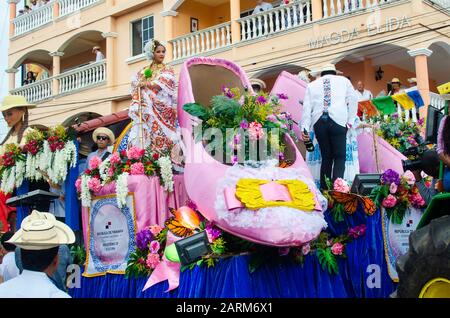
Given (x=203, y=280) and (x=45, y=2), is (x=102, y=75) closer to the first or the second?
(x=45, y=2)

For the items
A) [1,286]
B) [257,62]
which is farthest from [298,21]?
[1,286]

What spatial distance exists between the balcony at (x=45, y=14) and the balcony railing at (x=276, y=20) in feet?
21.7

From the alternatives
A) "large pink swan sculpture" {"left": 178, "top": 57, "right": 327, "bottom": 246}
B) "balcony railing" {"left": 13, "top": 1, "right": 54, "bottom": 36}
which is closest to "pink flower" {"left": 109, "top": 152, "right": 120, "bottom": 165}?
"large pink swan sculpture" {"left": 178, "top": 57, "right": 327, "bottom": 246}

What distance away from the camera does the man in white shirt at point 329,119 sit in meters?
5.93

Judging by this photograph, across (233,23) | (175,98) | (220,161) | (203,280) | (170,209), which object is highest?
(233,23)

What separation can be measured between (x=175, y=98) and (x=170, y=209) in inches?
58.7

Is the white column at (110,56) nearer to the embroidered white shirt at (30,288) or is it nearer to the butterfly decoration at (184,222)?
the butterfly decoration at (184,222)

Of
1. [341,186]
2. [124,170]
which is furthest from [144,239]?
[341,186]

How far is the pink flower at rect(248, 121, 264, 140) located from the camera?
496cm

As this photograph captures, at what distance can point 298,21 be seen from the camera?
14.6 m

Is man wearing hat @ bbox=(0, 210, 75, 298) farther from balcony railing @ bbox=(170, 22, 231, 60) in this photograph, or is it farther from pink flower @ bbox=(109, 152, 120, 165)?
balcony railing @ bbox=(170, 22, 231, 60)

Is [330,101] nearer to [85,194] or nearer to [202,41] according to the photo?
[85,194]

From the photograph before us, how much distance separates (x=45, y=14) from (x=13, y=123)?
16276 millimetres

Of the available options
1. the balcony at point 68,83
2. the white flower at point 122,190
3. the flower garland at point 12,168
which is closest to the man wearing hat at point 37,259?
the white flower at point 122,190
